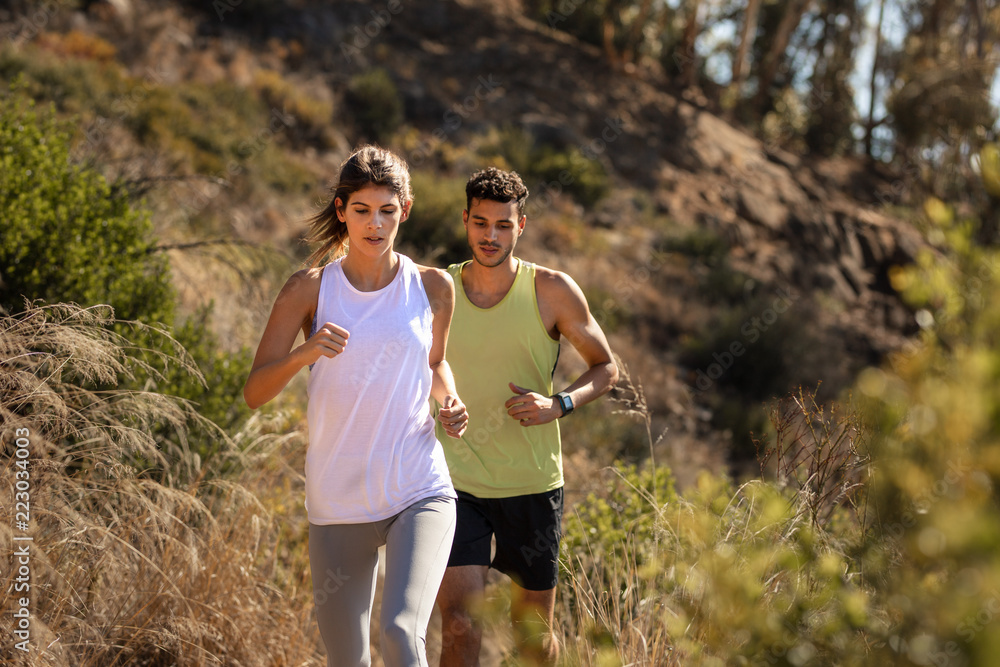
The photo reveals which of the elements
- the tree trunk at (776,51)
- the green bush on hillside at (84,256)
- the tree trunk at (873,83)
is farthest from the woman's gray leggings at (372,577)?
the tree trunk at (873,83)

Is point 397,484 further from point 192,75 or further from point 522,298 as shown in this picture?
point 192,75

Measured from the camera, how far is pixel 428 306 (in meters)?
2.94

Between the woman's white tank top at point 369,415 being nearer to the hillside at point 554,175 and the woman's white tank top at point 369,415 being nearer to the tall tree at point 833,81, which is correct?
the hillside at point 554,175

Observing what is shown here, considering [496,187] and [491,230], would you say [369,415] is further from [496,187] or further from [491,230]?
[496,187]

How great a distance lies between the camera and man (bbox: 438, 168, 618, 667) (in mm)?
3268

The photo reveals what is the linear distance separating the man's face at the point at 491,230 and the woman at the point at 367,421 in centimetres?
55

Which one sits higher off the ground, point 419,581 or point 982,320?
point 982,320

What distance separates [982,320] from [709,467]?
31.7ft

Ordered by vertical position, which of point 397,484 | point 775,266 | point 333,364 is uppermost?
point 775,266

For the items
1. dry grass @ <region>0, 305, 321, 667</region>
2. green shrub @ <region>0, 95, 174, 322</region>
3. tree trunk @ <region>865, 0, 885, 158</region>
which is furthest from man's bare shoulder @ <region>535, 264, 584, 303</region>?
tree trunk @ <region>865, 0, 885, 158</region>

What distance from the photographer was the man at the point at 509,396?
327 cm

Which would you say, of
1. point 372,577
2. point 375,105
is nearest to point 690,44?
point 375,105

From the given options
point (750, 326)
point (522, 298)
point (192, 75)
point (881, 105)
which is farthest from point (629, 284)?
point (881, 105)

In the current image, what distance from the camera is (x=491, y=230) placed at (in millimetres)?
3406
